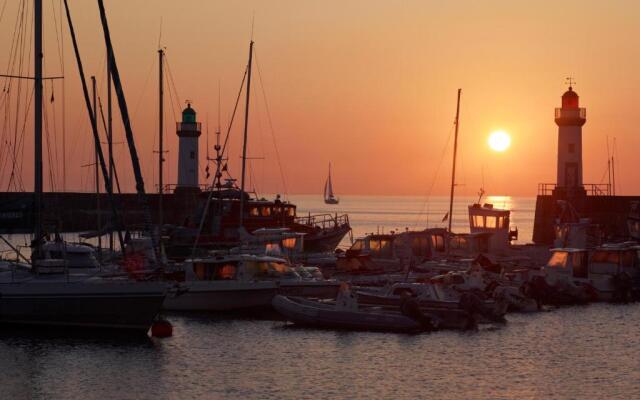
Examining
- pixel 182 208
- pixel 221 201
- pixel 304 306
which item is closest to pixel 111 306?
pixel 304 306

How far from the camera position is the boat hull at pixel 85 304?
102 feet

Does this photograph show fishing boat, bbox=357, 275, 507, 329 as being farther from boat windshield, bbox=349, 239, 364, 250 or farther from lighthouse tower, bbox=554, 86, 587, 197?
lighthouse tower, bbox=554, 86, 587, 197

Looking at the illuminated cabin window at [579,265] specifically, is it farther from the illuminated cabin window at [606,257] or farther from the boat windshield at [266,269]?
the boat windshield at [266,269]

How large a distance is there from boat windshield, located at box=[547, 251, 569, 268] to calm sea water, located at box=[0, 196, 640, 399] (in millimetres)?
9285

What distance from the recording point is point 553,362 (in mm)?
29984

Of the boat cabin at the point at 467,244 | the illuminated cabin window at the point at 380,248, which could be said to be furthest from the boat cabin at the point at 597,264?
the illuminated cabin window at the point at 380,248

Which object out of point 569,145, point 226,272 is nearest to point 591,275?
point 226,272

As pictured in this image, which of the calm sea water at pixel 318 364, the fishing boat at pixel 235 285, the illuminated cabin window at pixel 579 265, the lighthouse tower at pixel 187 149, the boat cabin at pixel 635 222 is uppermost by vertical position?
the lighthouse tower at pixel 187 149

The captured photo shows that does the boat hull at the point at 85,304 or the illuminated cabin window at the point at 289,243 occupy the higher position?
the illuminated cabin window at the point at 289,243

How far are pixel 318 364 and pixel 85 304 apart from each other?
7.61 m

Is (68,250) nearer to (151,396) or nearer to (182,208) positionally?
(151,396)

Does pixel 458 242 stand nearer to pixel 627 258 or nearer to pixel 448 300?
pixel 627 258

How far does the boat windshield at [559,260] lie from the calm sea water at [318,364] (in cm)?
928

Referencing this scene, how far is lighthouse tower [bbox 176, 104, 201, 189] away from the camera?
261 ft
